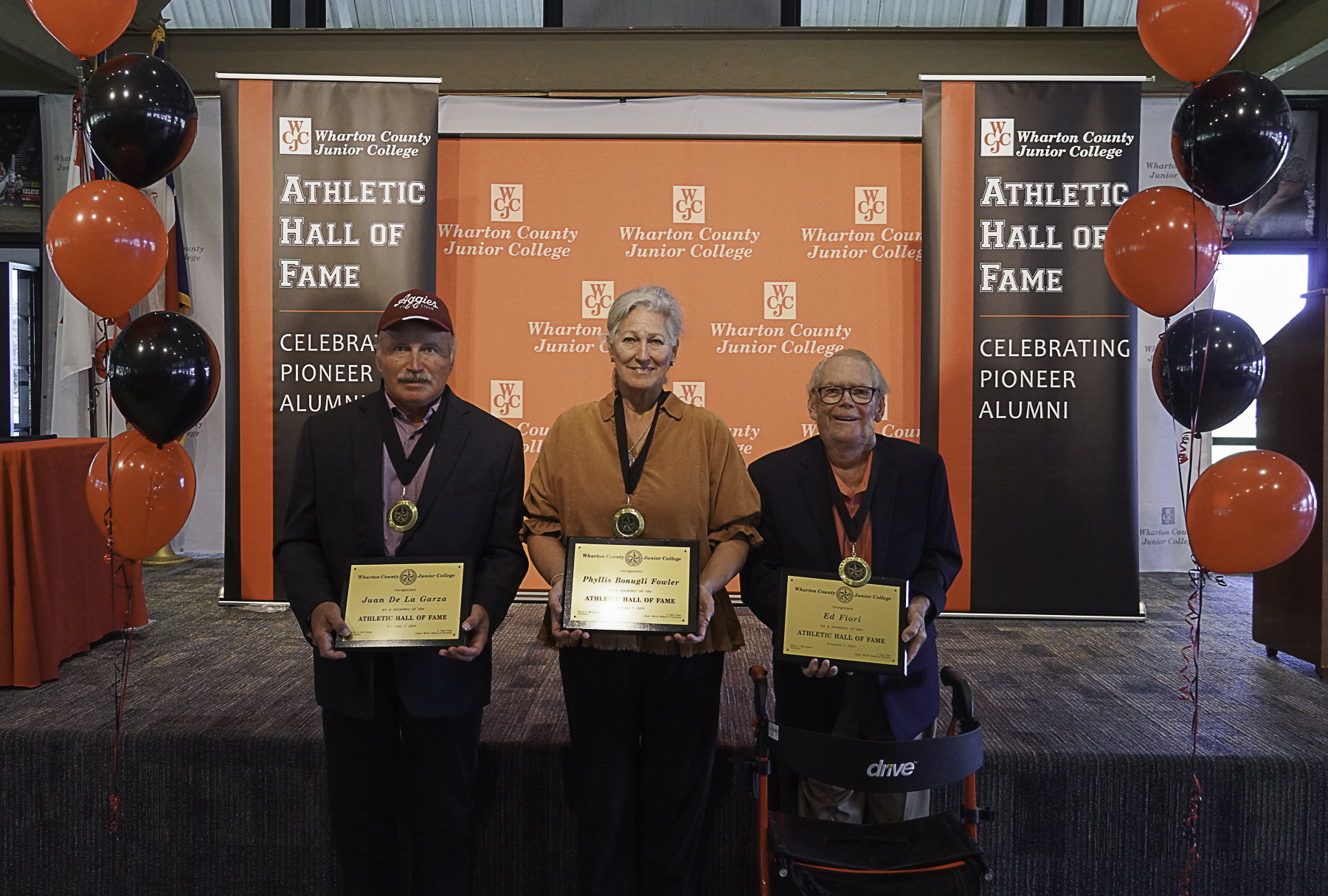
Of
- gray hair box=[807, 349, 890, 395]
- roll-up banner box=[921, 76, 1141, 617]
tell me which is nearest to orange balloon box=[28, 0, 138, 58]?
gray hair box=[807, 349, 890, 395]

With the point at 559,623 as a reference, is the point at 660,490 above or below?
above

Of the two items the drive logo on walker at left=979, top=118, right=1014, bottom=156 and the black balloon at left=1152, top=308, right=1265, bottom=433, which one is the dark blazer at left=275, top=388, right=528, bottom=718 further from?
the drive logo on walker at left=979, top=118, right=1014, bottom=156

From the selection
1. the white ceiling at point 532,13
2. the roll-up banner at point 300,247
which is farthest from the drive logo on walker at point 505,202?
the white ceiling at point 532,13

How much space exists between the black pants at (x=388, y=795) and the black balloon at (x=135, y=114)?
64.3 inches

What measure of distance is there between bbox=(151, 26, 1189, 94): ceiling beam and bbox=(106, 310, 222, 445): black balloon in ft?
10.8

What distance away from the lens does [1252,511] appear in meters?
2.14

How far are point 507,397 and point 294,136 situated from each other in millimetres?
1781

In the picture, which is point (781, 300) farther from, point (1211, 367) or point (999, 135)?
point (1211, 367)

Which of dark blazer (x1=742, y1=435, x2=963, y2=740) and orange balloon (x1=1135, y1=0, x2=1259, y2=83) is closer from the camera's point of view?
dark blazer (x1=742, y1=435, x2=963, y2=740)

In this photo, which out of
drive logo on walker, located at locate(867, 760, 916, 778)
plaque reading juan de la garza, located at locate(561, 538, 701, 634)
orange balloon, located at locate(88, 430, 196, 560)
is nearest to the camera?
drive logo on walker, located at locate(867, 760, 916, 778)

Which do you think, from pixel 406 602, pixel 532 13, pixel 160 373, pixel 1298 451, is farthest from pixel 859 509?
pixel 532 13

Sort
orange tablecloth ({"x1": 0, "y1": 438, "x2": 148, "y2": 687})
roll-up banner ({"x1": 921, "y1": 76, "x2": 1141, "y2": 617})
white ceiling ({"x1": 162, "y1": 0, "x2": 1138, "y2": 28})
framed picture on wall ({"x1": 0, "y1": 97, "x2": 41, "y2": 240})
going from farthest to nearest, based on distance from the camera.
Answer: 1. framed picture on wall ({"x1": 0, "y1": 97, "x2": 41, "y2": 240})
2. white ceiling ({"x1": 162, "y1": 0, "x2": 1138, "y2": 28})
3. roll-up banner ({"x1": 921, "y1": 76, "x2": 1141, "y2": 617})
4. orange tablecloth ({"x1": 0, "y1": 438, "x2": 148, "y2": 687})

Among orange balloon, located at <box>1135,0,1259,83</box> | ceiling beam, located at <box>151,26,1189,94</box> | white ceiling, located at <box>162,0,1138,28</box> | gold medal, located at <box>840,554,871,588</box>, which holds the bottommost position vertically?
gold medal, located at <box>840,554,871,588</box>

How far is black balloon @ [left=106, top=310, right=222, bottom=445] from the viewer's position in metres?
2.18
